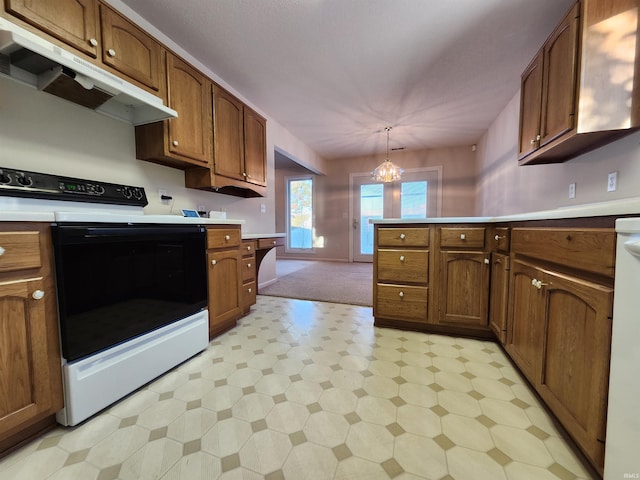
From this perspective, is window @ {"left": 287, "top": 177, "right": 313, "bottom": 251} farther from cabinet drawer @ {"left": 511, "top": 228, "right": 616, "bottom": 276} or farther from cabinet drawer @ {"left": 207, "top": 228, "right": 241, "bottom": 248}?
cabinet drawer @ {"left": 511, "top": 228, "right": 616, "bottom": 276}

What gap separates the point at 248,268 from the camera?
2.28m

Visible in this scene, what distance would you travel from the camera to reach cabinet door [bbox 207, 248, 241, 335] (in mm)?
1831

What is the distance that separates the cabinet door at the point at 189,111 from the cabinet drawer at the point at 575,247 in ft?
7.52

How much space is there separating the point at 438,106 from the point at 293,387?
356 centimetres

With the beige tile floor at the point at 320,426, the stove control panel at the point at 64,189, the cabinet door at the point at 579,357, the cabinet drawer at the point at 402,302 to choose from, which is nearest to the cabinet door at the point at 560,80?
the cabinet door at the point at 579,357

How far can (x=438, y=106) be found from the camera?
10.5 feet

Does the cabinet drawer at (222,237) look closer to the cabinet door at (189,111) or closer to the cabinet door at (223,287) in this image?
the cabinet door at (223,287)

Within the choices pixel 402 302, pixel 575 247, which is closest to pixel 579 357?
pixel 575 247

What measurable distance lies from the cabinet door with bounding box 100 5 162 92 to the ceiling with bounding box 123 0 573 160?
308mm

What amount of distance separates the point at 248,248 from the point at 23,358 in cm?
146

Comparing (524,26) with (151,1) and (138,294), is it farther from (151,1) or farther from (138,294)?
(138,294)

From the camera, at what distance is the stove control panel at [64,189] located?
46.8 inches

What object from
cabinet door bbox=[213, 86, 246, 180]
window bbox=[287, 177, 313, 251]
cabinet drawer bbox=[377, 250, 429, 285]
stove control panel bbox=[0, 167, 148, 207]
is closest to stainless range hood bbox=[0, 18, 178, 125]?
stove control panel bbox=[0, 167, 148, 207]

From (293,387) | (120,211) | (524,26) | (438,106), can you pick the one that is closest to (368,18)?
(524,26)
